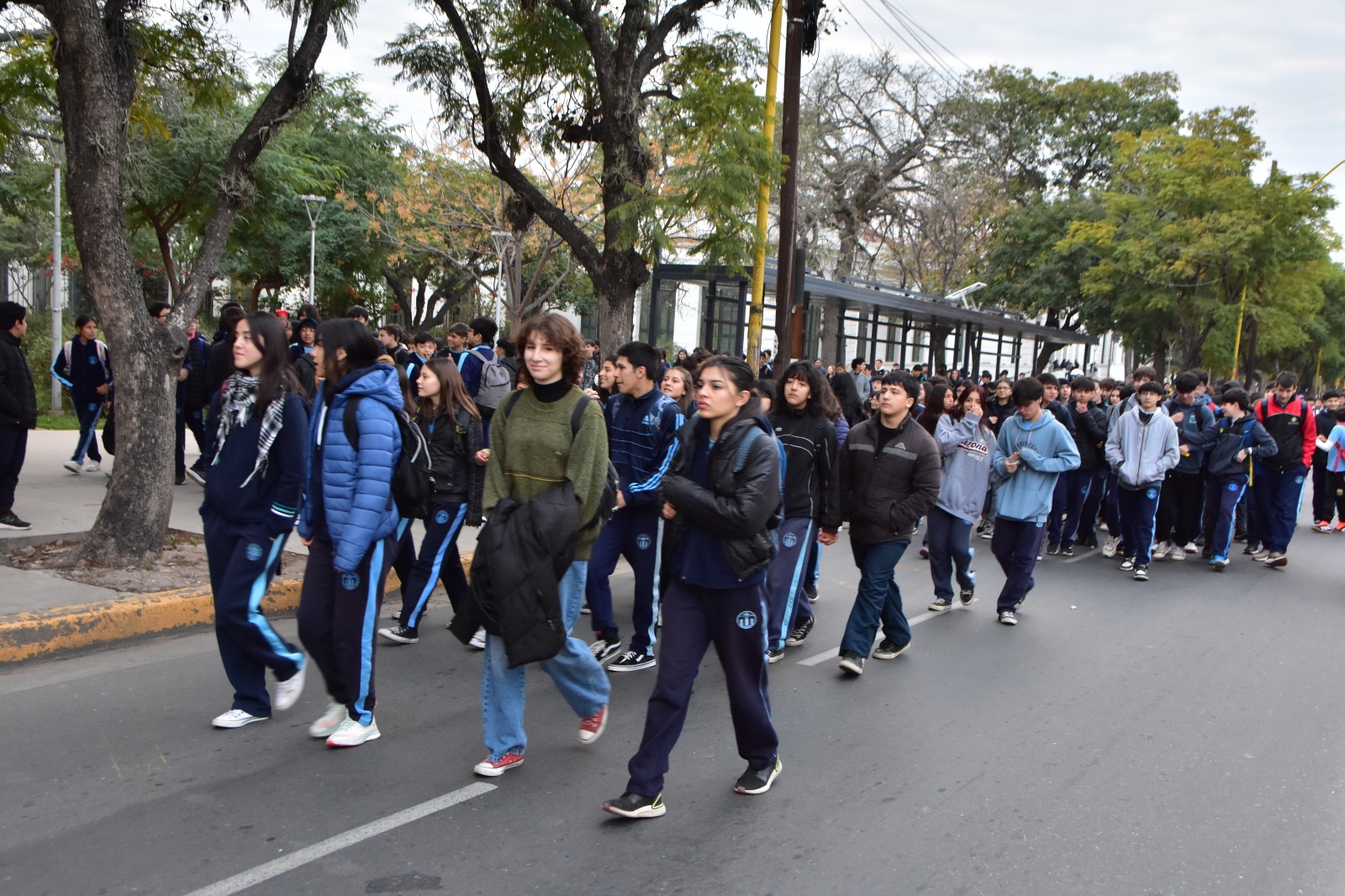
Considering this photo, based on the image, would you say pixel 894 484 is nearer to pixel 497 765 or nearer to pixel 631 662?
pixel 631 662

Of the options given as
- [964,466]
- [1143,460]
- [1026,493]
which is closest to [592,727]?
[964,466]

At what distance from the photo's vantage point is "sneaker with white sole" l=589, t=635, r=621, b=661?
6117 millimetres

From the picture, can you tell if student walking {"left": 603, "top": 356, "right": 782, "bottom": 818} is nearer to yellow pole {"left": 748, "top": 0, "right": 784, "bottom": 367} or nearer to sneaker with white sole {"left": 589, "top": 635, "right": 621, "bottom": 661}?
sneaker with white sole {"left": 589, "top": 635, "right": 621, "bottom": 661}

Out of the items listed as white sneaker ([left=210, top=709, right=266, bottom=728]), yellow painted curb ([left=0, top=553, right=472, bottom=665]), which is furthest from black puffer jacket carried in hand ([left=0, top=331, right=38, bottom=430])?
white sneaker ([left=210, top=709, right=266, bottom=728])

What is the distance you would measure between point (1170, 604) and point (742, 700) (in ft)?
18.7

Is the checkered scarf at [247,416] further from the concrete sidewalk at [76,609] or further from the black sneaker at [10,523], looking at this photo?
the black sneaker at [10,523]

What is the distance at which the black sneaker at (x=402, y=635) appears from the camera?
245 inches

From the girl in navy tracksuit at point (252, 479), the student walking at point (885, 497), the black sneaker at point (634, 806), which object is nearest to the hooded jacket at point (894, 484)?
the student walking at point (885, 497)

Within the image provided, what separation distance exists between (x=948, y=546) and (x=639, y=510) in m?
2.71

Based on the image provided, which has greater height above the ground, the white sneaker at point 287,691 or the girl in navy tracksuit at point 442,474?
the girl in navy tracksuit at point 442,474

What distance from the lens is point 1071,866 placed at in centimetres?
377

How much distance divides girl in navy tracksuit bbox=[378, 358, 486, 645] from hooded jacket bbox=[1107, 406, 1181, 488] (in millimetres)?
6110

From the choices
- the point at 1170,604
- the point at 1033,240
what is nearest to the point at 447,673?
the point at 1170,604

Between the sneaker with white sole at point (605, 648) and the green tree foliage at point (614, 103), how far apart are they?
6.55 meters
